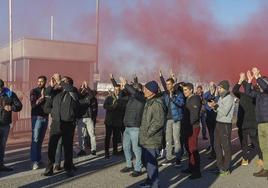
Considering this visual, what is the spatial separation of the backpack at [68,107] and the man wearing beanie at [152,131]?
1476mm

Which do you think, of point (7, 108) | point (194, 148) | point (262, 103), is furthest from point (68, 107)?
point (262, 103)

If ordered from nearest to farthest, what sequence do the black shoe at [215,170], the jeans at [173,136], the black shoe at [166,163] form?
the black shoe at [215,170] < the jeans at [173,136] < the black shoe at [166,163]

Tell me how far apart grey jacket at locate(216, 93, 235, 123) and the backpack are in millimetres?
2614

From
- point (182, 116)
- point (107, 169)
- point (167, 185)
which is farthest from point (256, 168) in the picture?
point (107, 169)

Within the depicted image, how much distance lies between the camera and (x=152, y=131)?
5.84 meters

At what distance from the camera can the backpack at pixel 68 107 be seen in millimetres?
6848

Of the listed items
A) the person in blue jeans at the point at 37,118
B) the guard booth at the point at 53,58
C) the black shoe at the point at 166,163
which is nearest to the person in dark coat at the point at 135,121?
the black shoe at the point at 166,163

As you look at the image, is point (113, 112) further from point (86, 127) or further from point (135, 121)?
point (135, 121)

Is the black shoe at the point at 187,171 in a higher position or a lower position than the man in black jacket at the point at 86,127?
lower

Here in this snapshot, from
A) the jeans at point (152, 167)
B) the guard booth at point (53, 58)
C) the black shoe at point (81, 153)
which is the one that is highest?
the guard booth at point (53, 58)

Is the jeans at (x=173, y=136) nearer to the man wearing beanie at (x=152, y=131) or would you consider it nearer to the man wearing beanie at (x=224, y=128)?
the man wearing beanie at (x=224, y=128)

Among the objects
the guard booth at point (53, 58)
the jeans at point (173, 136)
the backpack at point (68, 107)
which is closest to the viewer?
the backpack at point (68, 107)

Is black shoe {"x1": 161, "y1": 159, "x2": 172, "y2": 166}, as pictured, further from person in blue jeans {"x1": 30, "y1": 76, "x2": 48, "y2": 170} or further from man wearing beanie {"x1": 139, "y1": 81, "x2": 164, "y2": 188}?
person in blue jeans {"x1": 30, "y1": 76, "x2": 48, "y2": 170}

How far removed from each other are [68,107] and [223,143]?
2.85m
